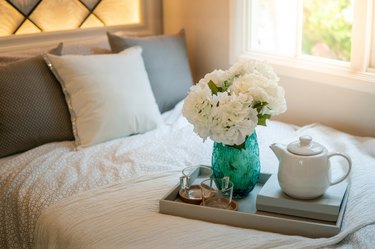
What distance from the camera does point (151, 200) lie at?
1839mm

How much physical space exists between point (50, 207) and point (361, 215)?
990mm

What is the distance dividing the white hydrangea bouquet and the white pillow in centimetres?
78

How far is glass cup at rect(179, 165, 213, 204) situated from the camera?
1.77m

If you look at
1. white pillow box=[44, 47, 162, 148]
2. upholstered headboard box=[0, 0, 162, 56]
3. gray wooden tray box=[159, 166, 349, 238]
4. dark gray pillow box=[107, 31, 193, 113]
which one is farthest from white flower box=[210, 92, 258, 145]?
upholstered headboard box=[0, 0, 162, 56]

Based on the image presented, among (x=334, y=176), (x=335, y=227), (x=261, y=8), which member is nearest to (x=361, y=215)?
(x=335, y=227)

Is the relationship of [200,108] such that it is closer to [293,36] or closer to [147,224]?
[147,224]

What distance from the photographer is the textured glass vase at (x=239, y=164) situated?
1787mm

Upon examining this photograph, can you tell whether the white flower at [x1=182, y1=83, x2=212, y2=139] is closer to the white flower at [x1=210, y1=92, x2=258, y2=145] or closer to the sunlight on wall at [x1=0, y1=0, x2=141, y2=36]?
the white flower at [x1=210, y1=92, x2=258, y2=145]

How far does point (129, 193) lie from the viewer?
1885 millimetres

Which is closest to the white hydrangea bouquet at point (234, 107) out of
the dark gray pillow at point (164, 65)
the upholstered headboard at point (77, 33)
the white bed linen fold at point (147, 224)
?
the white bed linen fold at point (147, 224)

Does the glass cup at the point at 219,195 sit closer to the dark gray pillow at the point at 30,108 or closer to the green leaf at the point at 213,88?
the green leaf at the point at 213,88

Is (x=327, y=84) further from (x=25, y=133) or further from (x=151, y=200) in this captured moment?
(x=25, y=133)

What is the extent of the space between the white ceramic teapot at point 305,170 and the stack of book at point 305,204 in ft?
0.08

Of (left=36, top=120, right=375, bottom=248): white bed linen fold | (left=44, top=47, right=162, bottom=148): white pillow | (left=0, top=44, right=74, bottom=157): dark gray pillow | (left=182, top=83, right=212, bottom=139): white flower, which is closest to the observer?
(left=36, top=120, right=375, bottom=248): white bed linen fold
